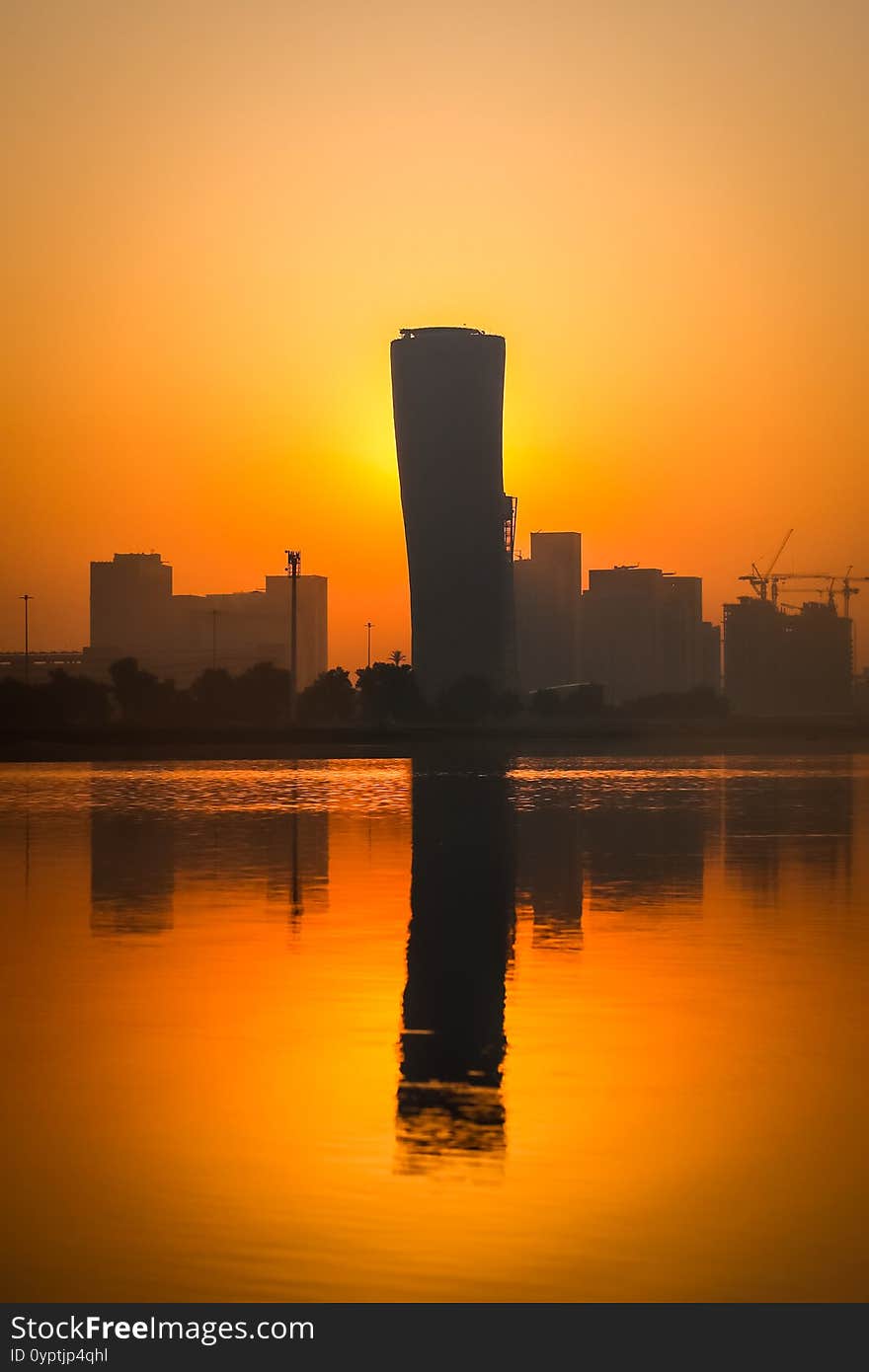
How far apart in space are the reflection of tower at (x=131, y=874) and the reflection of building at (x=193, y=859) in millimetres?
16

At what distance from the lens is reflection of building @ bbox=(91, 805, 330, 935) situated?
104ft

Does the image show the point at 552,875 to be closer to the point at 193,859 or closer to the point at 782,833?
the point at 193,859

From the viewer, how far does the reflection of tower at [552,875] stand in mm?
28719

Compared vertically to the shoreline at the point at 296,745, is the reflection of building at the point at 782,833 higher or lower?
lower

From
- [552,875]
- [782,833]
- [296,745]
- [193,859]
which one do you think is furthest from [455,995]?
[296,745]

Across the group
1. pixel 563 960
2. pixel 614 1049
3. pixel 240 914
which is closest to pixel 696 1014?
pixel 614 1049

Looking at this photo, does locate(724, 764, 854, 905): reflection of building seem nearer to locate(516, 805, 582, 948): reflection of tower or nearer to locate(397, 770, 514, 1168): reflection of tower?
locate(516, 805, 582, 948): reflection of tower

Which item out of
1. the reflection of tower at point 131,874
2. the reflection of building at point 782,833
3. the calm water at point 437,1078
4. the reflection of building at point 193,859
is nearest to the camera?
the calm water at point 437,1078

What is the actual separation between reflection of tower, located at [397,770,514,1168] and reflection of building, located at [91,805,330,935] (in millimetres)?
2422

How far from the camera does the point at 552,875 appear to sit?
37312 mm

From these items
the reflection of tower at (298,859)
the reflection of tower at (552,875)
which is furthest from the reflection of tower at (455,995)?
the reflection of tower at (298,859)

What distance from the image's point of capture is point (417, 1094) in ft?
54.6

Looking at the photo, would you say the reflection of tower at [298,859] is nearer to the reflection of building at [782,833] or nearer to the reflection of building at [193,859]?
the reflection of building at [193,859]

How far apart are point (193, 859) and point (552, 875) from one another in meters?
8.22
